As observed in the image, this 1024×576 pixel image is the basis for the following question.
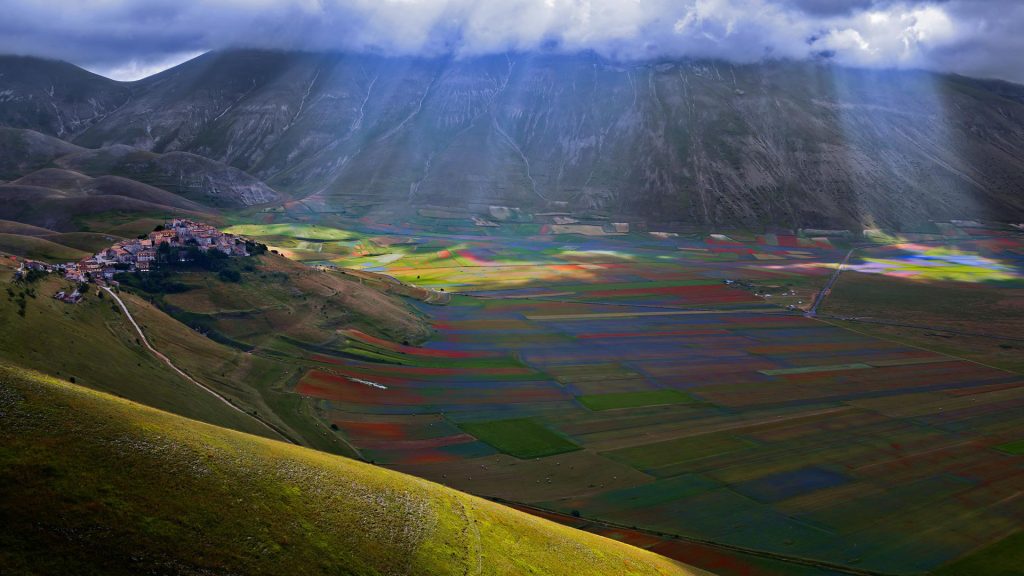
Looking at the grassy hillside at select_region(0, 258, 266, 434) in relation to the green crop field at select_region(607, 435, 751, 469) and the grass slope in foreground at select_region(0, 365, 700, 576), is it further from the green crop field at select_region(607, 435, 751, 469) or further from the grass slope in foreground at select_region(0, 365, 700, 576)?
the green crop field at select_region(607, 435, 751, 469)

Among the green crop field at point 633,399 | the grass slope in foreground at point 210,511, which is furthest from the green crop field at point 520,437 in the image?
the grass slope in foreground at point 210,511

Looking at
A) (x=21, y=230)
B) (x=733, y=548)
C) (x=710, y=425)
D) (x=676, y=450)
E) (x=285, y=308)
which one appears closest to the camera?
(x=733, y=548)

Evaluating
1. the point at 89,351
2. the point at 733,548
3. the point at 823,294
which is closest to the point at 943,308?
the point at 823,294

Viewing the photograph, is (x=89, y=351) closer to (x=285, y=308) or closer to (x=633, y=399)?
(x=285, y=308)

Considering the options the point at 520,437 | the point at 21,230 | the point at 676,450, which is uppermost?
the point at 21,230

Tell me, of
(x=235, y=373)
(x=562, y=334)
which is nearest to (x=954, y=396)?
(x=562, y=334)

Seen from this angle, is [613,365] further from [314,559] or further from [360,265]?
[360,265]

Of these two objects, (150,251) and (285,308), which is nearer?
(285,308)
